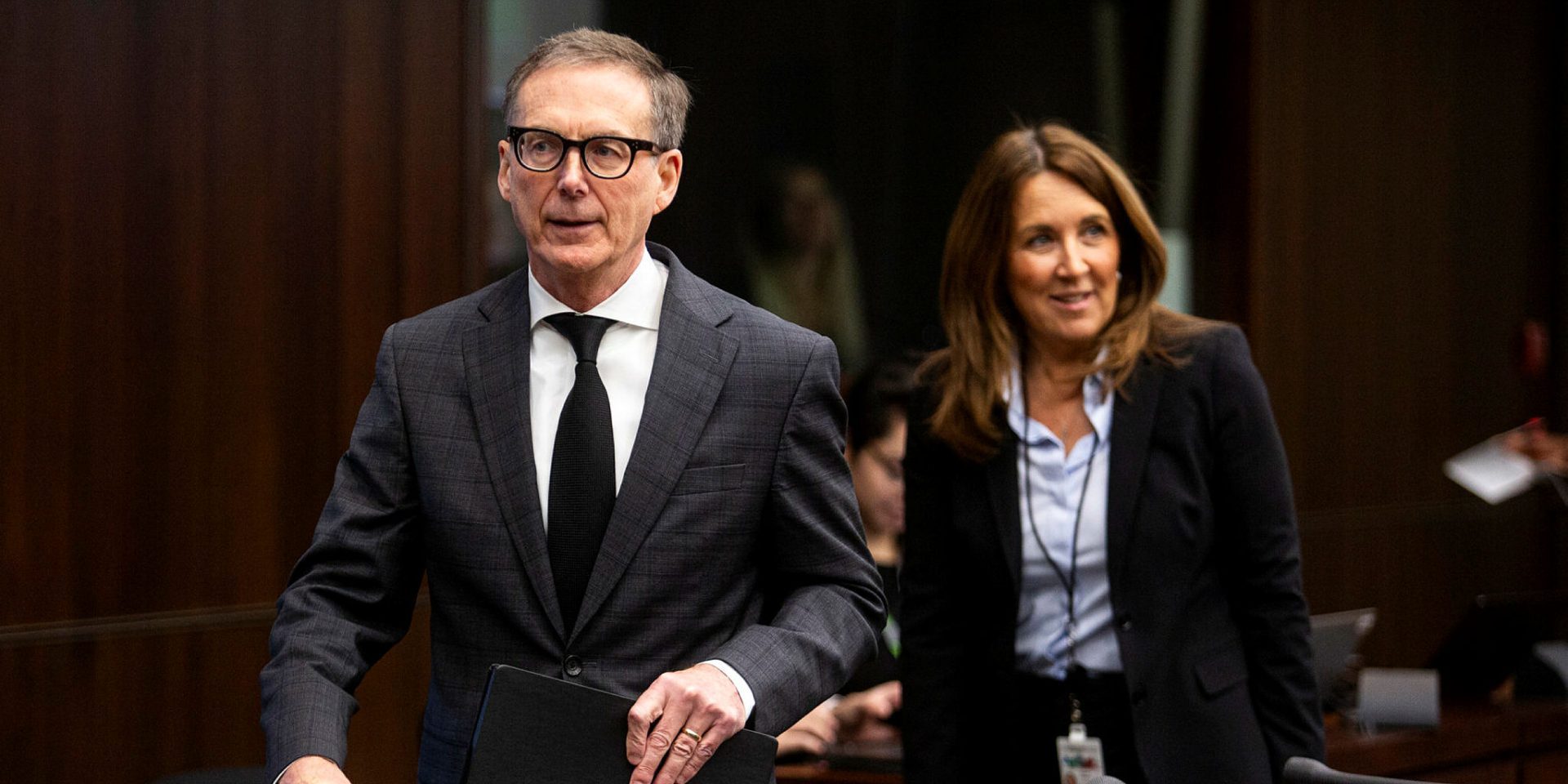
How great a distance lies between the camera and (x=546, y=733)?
1.59 m

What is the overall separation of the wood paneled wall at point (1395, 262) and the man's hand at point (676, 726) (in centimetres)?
440

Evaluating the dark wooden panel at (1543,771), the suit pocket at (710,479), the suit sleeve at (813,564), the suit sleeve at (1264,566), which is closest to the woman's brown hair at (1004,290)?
the suit sleeve at (1264,566)

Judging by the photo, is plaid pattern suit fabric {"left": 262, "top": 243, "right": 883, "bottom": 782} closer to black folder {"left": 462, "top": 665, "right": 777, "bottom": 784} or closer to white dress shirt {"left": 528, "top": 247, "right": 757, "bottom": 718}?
white dress shirt {"left": 528, "top": 247, "right": 757, "bottom": 718}

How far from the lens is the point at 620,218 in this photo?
69.4 inches

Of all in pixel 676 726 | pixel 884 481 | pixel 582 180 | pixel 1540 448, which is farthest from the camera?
pixel 1540 448

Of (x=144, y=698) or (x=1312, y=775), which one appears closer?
(x=1312, y=775)

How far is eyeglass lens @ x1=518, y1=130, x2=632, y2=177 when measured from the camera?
5.70 ft

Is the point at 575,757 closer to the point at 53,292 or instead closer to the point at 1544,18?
the point at 53,292

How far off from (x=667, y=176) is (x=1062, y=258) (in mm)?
977

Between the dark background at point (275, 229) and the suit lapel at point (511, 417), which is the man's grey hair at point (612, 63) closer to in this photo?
the suit lapel at point (511, 417)

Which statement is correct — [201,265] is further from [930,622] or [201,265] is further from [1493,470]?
[1493,470]

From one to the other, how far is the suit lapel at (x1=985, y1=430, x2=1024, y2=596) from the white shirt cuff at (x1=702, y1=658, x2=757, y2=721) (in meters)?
0.97

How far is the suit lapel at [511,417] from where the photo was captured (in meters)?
1.74

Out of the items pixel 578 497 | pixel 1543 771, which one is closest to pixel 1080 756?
pixel 578 497
